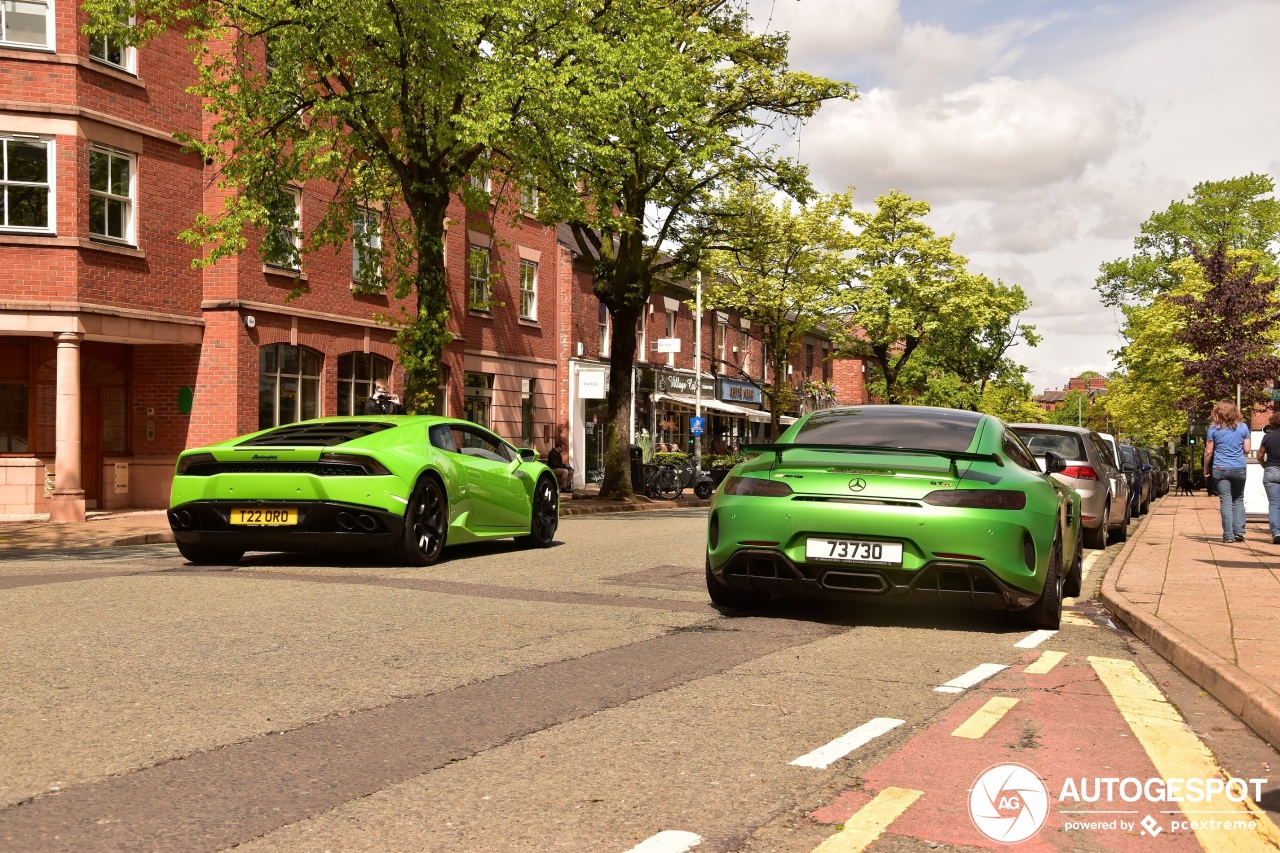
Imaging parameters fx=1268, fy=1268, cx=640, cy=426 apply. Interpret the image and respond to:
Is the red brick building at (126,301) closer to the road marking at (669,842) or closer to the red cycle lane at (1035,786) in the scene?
the red cycle lane at (1035,786)

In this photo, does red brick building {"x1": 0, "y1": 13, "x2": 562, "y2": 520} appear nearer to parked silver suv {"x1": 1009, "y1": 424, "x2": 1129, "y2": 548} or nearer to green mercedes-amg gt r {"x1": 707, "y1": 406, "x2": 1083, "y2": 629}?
parked silver suv {"x1": 1009, "y1": 424, "x2": 1129, "y2": 548}

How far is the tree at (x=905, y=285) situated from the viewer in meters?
50.9

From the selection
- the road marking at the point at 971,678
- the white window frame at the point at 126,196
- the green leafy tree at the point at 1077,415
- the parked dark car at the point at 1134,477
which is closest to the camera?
the road marking at the point at 971,678

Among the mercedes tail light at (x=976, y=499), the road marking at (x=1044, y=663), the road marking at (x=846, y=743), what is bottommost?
the road marking at (x=1044, y=663)

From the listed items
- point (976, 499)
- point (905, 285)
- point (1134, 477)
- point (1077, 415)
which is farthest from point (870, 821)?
point (1077, 415)

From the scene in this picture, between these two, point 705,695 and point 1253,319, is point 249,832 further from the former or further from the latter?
point 1253,319

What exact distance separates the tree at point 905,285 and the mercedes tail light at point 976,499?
42.6 meters

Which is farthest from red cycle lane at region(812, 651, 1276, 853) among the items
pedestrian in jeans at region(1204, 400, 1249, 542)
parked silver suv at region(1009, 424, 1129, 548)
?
pedestrian in jeans at region(1204, 400, 1249, 542)

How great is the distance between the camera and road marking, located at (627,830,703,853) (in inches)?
135

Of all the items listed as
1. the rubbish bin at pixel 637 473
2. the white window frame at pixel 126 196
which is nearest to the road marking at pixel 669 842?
the white window frame at pixel 126 196

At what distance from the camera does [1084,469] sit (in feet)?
51.1

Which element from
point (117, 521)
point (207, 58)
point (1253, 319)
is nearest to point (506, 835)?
point (117, 521)

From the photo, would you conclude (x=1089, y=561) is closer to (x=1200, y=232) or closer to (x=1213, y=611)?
(x=1213, y=611)

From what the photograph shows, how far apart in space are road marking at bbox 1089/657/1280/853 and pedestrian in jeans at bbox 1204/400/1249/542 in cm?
1069
